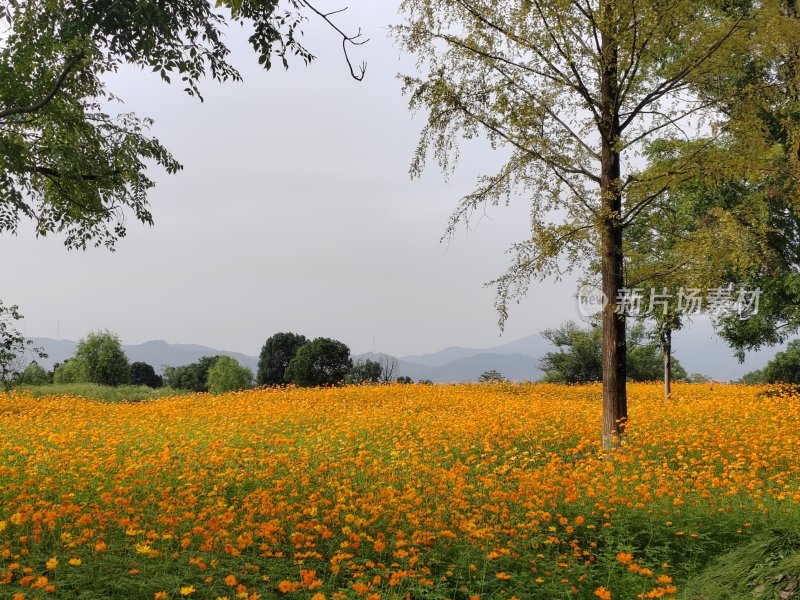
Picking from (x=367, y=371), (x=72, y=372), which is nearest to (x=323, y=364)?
(x=367, y=371)

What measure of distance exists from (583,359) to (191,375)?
23.3m

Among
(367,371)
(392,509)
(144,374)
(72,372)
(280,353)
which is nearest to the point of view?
(392,509)

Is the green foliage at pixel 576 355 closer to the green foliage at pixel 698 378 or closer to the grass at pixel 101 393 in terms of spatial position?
the green foliage at pixel 698 378

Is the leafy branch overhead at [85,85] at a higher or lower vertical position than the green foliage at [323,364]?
higher

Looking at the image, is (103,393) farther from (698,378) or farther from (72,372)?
(698,378)

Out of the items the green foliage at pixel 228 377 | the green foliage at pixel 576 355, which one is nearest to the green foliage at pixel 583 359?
the green foliage at pixel 576 355

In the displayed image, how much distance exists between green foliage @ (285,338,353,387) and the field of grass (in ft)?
42.6

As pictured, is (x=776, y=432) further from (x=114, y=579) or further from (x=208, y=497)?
(x=114, y=579)

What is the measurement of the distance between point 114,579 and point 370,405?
440 inches

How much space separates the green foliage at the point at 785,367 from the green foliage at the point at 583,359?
4.52 m

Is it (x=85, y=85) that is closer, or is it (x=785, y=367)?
(x=85, y=85)

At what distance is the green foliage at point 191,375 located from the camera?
36.9 meters

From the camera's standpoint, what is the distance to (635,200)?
10.6 m

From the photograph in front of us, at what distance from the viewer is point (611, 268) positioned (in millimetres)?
10711
